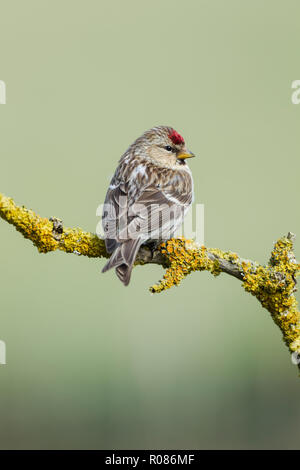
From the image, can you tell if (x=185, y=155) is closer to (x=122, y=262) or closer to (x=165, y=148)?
(x=165, y=148)

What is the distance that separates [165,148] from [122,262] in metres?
1.66

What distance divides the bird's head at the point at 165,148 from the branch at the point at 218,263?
1.35 metres

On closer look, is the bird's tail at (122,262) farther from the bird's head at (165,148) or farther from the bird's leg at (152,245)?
the bird's head at (165,148)

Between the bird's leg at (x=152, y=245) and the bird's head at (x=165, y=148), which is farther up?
the bird's head at (x=165, y=148)

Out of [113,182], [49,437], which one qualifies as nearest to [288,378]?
[49,437]

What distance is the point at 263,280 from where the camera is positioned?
3.77 meters

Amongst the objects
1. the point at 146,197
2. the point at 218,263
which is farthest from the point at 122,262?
the point at 146,197

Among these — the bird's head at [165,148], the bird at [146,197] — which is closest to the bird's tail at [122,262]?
the bird at [146,197]

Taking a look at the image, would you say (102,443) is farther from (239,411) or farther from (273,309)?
(273,309)

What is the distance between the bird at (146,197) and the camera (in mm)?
3936

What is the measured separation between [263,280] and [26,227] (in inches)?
52.0

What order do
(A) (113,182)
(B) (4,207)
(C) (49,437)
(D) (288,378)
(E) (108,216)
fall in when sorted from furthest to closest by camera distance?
1. (D) (288,378)
2. (C) (49,437)
3. (A) (113,182)
4. (E) (108,216)
5. (B) (4,207)

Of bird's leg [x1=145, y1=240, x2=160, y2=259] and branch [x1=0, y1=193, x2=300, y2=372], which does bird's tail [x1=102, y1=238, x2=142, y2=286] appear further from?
bird's leg [x1=145, y1=240, x2=160, y2=259]

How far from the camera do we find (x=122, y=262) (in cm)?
379
